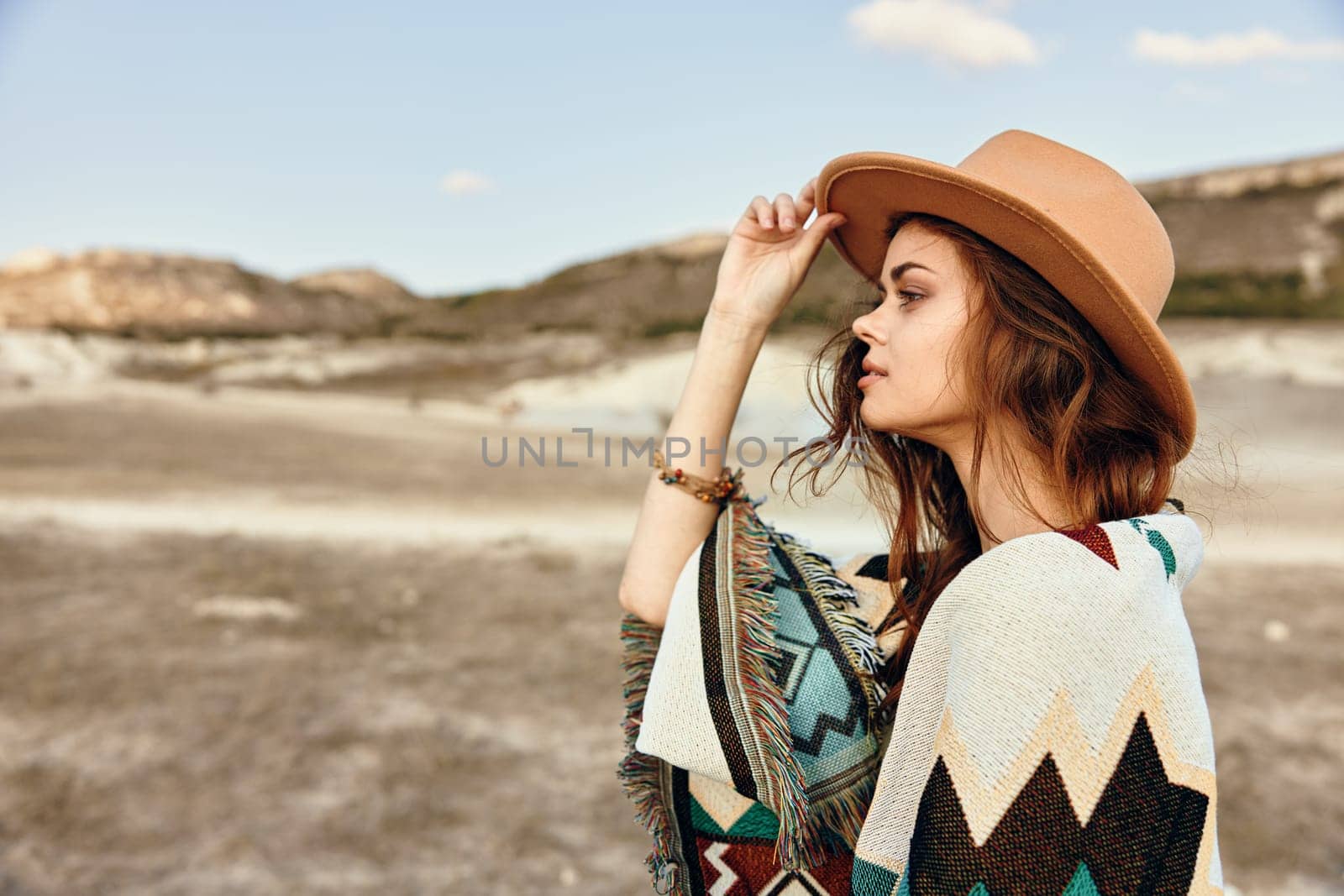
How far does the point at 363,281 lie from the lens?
43.8 meters

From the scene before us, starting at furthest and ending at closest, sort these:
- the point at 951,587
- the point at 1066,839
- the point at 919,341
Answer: the point at 919,341
the point at 951,587
the point at 1066,839

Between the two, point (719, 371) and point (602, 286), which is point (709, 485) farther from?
point (602, 286)

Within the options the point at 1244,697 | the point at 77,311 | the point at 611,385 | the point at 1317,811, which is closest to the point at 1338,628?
the point at 1244,697

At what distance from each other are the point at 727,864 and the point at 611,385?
56.1 ft

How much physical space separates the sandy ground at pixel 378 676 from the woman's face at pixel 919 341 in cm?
49

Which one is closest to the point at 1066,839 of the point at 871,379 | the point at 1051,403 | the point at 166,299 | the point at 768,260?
the point at 1051,403

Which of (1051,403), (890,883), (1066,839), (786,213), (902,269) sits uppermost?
(786,213)

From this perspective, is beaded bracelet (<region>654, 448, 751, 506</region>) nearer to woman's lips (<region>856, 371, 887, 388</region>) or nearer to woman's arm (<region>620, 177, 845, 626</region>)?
woman's arm (<region>620, 177, 845, 626</region>)

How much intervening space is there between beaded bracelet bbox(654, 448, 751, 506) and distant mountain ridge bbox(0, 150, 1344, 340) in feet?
62.3

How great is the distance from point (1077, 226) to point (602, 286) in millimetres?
38020

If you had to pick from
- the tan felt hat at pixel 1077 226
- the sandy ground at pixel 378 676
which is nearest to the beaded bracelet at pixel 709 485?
the tan felt hat at pixel 1077 226

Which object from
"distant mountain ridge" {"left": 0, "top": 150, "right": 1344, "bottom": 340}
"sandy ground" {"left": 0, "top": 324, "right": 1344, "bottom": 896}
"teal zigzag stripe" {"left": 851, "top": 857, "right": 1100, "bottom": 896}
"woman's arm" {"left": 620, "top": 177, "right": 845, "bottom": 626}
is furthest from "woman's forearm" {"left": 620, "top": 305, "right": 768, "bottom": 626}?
"distant mountain ridge" {"left": 0, "top": 150, "right": 1344, "bottom": 340}

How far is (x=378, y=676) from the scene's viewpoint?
4.53 m

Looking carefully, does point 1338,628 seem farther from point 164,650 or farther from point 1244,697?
point 164,650
